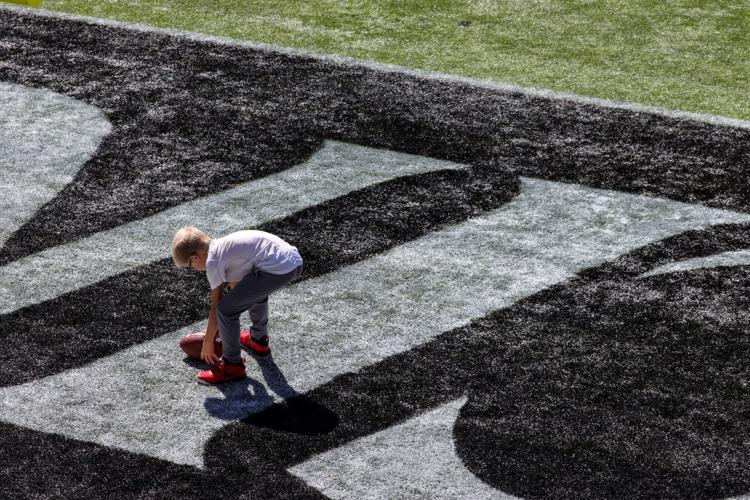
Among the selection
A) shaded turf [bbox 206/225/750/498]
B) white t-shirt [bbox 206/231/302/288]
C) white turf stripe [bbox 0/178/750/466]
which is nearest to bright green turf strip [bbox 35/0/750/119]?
white turf stripe [bbox 0/178/750/466]

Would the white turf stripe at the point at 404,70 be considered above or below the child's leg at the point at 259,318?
above

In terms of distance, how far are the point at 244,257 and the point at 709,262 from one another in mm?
2952

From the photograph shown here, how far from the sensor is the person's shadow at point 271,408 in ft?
18.7

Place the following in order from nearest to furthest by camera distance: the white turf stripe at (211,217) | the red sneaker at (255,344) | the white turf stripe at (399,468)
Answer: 1. the white turf stripe at (399,468)
2. the red sneaker at (255,344)
3. the white turf stripe at (211,217)

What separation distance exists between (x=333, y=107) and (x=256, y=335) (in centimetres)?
349

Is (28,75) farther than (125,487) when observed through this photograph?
Yes

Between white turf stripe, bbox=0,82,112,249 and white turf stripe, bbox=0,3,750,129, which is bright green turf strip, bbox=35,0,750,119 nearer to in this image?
white turf stripe, bbox=0,3,750,129

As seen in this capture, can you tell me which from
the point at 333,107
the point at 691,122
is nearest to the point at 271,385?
the point at 333,107

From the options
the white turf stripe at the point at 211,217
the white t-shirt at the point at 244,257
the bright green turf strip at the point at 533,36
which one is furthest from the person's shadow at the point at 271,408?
the bright green turf strip at the point at 533,36

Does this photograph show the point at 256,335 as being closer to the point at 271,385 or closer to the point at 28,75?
the point at 271,385

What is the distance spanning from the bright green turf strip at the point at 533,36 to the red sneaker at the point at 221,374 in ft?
15.2

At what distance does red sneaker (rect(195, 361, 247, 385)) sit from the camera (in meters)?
5.99

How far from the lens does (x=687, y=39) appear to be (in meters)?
10.6

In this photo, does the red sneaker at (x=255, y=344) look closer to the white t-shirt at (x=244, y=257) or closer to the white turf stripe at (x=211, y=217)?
the white t-shirt at (x=244, y=257)
